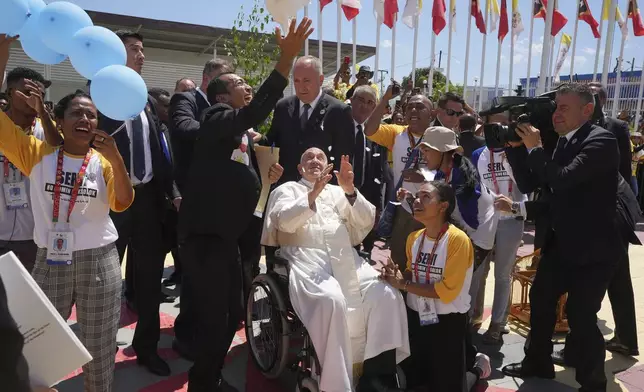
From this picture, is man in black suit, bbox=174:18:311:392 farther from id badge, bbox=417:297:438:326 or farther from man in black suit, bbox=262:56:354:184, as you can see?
id badge, bbox=417:297:438:326

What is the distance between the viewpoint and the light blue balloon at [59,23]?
2357 millimetres

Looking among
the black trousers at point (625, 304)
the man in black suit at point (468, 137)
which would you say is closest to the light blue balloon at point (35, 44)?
the man in black suit at point (468, 137)

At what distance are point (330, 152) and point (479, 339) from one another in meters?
1.86

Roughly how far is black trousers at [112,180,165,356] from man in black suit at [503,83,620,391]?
2297 millimetres

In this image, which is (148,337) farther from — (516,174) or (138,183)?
(516,174)

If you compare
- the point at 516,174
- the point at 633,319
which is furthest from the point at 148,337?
the point at 633,319

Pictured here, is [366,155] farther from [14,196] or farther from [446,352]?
[14,196]

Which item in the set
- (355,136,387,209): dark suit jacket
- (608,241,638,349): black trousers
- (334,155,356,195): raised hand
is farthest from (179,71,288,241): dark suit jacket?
(355,136,387,209): dark suit jacket

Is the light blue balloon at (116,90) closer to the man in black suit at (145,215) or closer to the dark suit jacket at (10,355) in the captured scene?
the man in black suit at (145,215)

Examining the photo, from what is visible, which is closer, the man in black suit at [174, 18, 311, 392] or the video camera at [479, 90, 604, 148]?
the man in black suit at [174, 18, 311, 392]

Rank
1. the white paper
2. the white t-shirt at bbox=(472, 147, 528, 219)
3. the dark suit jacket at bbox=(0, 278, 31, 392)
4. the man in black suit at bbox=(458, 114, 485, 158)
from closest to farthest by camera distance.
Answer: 1. the dark suit jacket at bbox=(0, 278, 31, 392)
2. the white paper
3. the white t-shirt at bbox=(472, 147, 528, 219)
4. the man in black suit at bbox=(458, 114, 485, 158)

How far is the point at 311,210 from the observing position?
2.92 metres

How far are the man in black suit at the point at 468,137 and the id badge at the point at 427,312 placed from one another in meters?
1.96

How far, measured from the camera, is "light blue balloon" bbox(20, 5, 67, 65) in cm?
242
